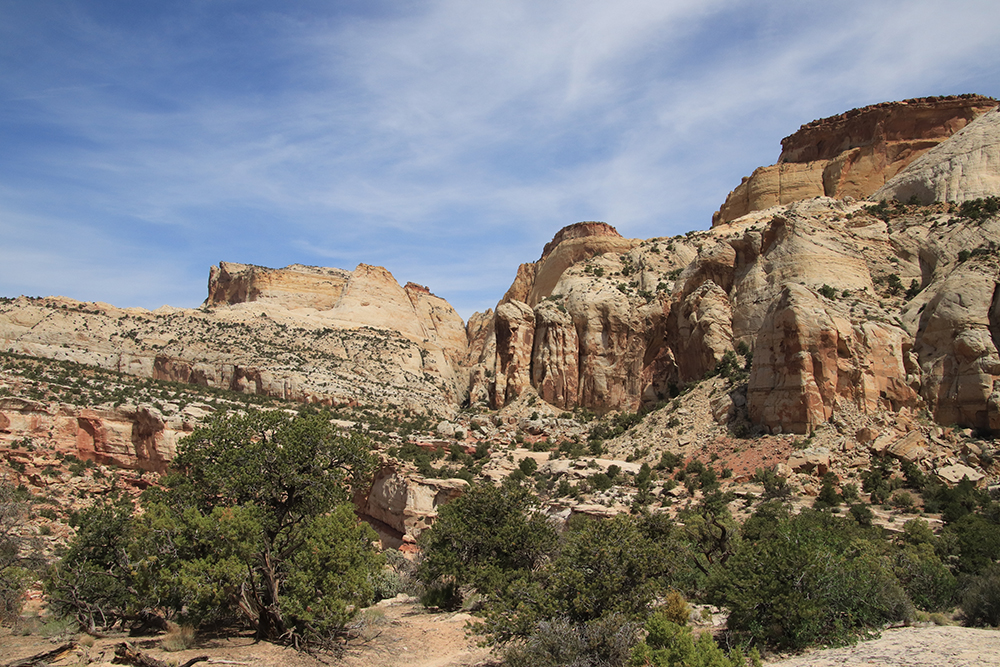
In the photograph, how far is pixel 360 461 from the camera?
685 inches

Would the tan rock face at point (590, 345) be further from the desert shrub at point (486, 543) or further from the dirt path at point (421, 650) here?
the dirt path at point (421, 650)

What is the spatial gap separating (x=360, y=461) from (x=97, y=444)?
28.1 metres

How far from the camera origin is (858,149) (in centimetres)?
6125

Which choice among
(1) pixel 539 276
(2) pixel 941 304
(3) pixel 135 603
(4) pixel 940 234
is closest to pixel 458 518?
(3) pixel 135 603

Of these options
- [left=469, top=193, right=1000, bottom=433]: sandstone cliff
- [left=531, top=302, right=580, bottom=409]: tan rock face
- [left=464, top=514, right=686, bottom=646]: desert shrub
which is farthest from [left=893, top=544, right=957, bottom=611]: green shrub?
[left=531, top=302, right=580, bottom=409]: tan rock face

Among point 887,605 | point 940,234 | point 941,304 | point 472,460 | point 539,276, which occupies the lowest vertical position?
point 887,605

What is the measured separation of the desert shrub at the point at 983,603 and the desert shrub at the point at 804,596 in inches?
48.7

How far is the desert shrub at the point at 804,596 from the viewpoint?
14.0 meters

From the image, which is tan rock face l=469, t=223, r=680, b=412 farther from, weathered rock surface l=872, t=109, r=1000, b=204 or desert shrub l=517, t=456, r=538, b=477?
weathered rock surface l=872, t=109, r=1000, b=204

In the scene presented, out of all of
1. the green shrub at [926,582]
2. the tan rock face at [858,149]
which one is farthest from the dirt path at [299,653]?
the tan rock face at [858,149]

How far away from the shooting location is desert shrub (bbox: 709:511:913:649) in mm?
14038

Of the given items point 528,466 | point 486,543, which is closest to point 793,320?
point 528,466

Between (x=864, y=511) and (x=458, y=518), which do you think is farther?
(x=864, y=511)

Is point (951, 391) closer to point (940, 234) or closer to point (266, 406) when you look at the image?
point (940, 234)
